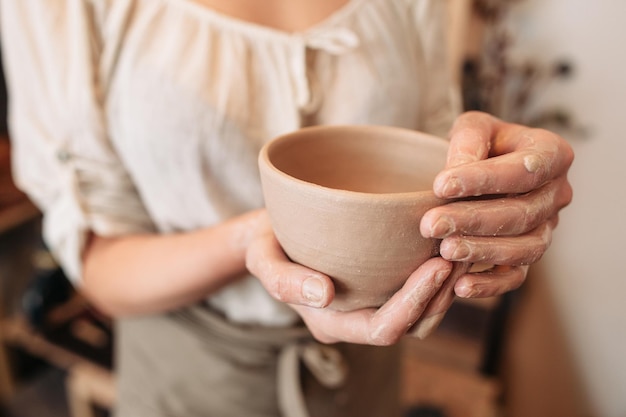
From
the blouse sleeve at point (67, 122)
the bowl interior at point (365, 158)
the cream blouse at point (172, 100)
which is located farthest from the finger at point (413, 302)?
the blouse sleeve at point (67, 122)

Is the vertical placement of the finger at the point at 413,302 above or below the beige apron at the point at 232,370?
above

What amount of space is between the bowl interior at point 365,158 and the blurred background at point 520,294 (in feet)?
2.25

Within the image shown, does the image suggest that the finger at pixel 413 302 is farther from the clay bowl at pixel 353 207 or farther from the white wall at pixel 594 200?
the white wall at pixel 594 200

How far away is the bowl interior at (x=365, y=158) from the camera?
47cm

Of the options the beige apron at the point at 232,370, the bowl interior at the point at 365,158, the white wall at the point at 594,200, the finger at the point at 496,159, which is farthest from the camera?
the white wall at the point at 594,200

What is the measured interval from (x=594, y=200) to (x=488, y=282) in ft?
3.06

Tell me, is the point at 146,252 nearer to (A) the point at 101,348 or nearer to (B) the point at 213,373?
(B) the point at 213,373

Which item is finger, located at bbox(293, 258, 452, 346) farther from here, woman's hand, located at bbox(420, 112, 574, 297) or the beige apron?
the beige apron

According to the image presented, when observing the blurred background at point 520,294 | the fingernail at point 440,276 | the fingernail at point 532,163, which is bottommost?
the blurred background at point 520,294

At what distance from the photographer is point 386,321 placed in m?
0.39

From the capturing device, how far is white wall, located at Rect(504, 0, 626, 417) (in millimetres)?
1027

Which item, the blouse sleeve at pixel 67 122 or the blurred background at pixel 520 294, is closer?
the blouse sleeve at pixel 67 122

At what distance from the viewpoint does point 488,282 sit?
0.40 meters

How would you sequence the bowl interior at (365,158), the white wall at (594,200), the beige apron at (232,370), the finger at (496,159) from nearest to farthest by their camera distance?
the finger at (496,159) < the bowl interior at (365,158) < the beige apron at (232,370) < the white wall at (594,200)
